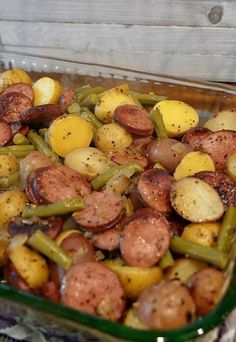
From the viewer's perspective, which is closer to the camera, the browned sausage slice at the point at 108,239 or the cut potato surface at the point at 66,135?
the browned sausage slice at the point at 108,239

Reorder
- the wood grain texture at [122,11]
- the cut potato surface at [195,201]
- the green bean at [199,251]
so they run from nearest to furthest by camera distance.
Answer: the green bean at [199,251], the cut potato surface at [195,201], the wood grain texture at [122,11]

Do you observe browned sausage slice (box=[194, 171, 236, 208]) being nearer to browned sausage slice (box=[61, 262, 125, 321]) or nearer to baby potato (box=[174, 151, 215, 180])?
baby potato (box=[174, 151, 215, 180])

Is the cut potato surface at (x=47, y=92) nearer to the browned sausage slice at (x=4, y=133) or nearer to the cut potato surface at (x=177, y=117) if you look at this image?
the browned sausage slice at (x=4, y=133)

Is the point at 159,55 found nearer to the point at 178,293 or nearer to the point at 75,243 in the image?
the point at 75,243

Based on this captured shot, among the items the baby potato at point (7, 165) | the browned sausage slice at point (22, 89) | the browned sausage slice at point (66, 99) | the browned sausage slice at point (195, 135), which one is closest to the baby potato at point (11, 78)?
the browned sausage slice at point (22, 89)

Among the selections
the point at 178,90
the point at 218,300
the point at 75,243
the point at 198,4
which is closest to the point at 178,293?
the point at 218,300

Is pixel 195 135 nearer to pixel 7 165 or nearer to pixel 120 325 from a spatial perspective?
pixel 7 165

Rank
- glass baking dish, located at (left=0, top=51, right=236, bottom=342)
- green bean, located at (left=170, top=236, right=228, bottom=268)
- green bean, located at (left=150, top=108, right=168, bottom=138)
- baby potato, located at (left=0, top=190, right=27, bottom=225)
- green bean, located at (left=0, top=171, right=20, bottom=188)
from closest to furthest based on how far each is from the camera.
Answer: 1. glass baking dish, located at (left=0, top=51, right=236, bottom=342)
2. green bean, located at (left=170, top=236, right=228, bottom=268)
3. baby potato, located at (left=0, top=190, right=27, bottom=225)
4. green bean, located at (left=0, top=171, right=20, bottom=188)
5. green bean, located at (left=150, top=108, right=168, bottom=138)

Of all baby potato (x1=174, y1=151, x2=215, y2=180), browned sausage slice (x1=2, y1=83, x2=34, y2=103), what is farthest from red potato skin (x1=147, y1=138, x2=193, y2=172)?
browned sausage slice (x1=2, y1=83, x2=34, y2=103)
